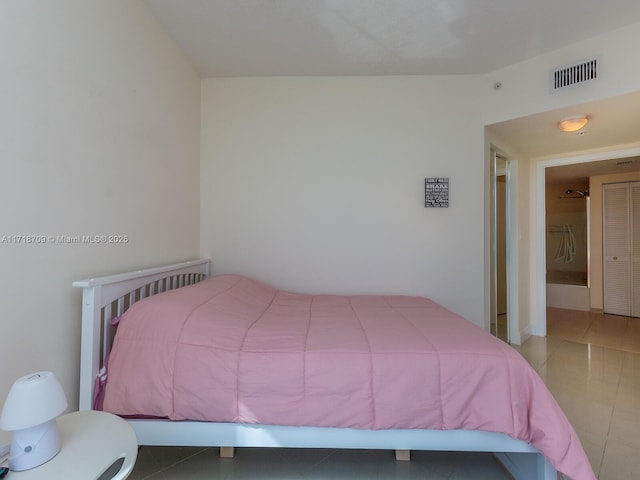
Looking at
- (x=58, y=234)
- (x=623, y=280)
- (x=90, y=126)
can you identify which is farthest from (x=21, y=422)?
(x=623, y=280)

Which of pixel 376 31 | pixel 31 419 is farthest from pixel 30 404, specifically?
pixel 376 31

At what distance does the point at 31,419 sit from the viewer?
72 centimetres

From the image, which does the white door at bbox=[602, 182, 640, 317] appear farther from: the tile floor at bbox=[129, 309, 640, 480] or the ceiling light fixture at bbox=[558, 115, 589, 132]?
the ceiling light fixture at bbox=[558, 115, 589, 132]

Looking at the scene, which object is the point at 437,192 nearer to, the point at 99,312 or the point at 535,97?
the point at 535,97

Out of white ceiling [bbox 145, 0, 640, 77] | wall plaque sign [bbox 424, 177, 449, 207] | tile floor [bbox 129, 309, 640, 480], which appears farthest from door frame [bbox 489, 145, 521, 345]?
white ceiling [bbox 145, 0, 640, 77]

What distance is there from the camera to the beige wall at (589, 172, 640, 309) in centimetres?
448

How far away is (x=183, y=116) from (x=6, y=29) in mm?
1271

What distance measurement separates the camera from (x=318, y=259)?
8.48 ft

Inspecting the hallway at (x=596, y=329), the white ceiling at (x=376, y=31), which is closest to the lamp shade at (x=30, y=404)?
the white ceiling at (x=376, y=31)

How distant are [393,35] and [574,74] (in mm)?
1383

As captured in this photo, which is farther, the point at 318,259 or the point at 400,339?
the point at 318,259

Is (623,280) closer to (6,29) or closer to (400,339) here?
(400,339)

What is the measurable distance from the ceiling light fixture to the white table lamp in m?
3.48

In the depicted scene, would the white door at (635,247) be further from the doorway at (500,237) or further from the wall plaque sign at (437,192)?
the wall plaque sign at (437,192)
